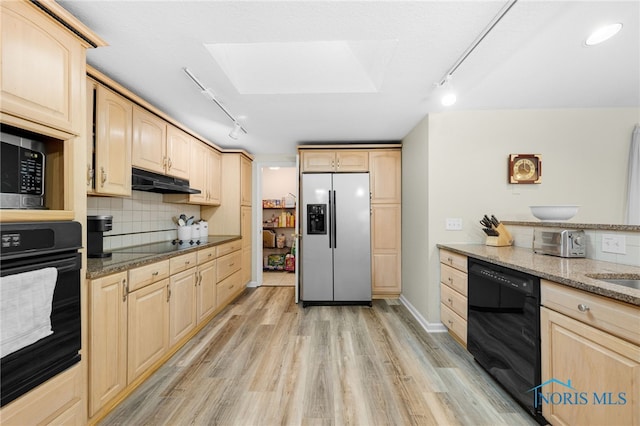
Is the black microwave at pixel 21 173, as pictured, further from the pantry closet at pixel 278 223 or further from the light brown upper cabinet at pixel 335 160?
the pantry closet at pixel 278 223

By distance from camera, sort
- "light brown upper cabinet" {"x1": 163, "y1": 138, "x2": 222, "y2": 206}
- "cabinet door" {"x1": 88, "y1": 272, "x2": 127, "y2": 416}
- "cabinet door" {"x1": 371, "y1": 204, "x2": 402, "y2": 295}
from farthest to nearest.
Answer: "cabinet door" {"x1": 371, "y1": 204, "x2": 402, "y2": 295} → "light brown upper cabinet" {"x1": 163, "y1": 138, "x2": 222, "y2": 206} → "cabinet door" {"x1": 88, "y1": 272, "x2": 127, "y2": 416}

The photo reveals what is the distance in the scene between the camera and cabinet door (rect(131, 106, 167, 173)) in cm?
224

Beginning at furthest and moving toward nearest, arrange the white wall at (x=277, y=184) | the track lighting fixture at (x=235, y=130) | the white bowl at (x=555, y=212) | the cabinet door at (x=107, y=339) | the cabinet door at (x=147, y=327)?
the white wall at (x=277, y=184) → the track lighting fixture at (x=235, y=130) → the white bowl at (x=555, y=212) → the cabinet door at (x=147, y=327) → the cabinet door at (x=107, y=339)

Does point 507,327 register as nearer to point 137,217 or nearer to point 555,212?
point 555,212

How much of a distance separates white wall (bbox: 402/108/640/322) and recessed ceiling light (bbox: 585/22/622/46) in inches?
41.9

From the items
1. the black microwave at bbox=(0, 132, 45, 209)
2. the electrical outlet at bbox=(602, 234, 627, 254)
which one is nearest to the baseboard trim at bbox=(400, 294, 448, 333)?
the electrical outlet at bbox=(602, 234, 627, 254)

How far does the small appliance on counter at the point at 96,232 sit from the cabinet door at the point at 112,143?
0.20 metres

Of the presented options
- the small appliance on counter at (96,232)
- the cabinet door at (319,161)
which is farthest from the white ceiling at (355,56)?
the small appliance on counter at (96,232)

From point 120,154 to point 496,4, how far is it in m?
2.61

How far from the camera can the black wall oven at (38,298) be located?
1.06m

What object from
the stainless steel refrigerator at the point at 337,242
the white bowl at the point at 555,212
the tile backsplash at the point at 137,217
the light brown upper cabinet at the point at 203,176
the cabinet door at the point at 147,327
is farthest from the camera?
the stainless steel refrigerator at the point at 337,242

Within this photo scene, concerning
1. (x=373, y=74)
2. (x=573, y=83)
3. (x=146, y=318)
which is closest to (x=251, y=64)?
(x=373, y=74)

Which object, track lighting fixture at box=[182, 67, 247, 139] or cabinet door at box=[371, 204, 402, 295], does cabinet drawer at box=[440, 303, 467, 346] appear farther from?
track lighting fixture at box=[182, 67, 247, 139]

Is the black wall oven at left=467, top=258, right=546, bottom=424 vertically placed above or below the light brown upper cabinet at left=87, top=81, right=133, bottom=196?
below
